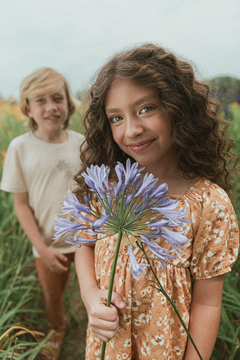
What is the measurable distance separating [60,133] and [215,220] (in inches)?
51.9

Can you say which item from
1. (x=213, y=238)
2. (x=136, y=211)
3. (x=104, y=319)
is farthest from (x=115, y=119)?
(x=104, y=319)

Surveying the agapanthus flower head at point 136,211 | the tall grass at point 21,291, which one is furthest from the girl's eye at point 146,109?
the tall grass at point 21,291

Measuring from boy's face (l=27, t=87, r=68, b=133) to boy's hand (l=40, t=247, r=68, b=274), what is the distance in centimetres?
81

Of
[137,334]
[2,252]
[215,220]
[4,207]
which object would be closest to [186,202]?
[215,220]

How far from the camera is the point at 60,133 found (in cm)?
191

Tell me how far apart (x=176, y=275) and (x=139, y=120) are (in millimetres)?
566

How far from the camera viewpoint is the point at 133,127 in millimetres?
843

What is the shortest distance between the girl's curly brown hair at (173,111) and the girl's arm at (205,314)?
0.41 meters

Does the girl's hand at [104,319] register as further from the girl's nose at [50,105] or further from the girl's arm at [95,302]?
the girl's nose at [50,105]

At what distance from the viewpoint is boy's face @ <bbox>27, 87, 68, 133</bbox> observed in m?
1.77

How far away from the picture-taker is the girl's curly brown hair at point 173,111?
0.91 meters

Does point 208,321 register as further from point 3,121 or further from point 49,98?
point 3,121

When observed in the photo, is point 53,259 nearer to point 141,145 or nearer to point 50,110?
point 50,110

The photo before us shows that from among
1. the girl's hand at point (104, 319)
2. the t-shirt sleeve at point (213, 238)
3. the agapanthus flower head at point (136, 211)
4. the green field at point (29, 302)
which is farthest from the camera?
the green field at point (29, 302)
